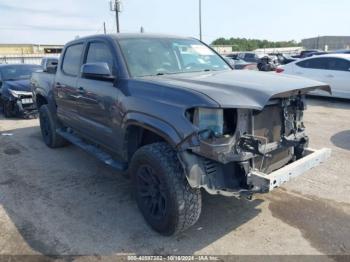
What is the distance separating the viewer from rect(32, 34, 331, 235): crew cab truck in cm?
308

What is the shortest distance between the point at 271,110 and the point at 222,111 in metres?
0.68

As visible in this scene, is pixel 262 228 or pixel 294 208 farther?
pixel 294 208

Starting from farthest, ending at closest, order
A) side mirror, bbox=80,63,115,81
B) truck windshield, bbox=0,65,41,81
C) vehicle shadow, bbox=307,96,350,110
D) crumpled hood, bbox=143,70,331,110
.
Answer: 1. truck windshield, bbox=0,65,41,81
2. vehicle shadow, bbox=307,96,350,110
3. side mirror, bbox=80,63,115,81
4. crumpled hood, bbox=143,70,331,110

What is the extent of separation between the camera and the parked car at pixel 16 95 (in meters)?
10.0

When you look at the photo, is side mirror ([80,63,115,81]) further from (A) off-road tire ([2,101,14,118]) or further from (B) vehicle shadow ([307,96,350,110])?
(B) vehicle shadow ([307,96,350,110])

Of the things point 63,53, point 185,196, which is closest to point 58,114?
point 63,53

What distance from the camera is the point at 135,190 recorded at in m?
3.87

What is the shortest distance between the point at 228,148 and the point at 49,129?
183 inches

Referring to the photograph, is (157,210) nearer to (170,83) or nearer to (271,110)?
(170,83)

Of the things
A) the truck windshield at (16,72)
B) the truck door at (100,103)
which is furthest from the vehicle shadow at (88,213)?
the truck windshield at (16,72)

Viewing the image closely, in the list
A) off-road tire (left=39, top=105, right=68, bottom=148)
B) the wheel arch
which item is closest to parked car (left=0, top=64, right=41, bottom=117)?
off-road tire (left=39, top=105, right=68, bottom=148)

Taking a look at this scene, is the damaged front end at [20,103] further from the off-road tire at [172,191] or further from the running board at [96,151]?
the off-road tire at [172,191]

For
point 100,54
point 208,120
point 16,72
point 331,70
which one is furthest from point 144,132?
point 331,70

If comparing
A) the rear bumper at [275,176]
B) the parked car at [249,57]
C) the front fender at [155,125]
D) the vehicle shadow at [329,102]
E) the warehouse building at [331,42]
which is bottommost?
the vehicle shadow at [329,102]
